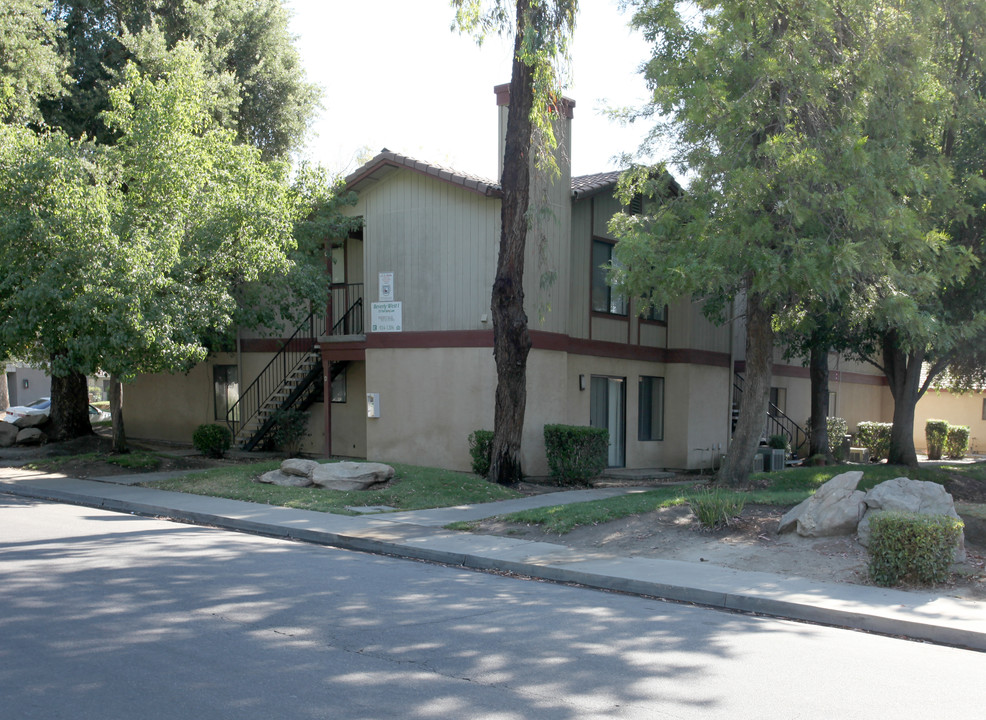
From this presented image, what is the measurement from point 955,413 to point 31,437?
112 ft

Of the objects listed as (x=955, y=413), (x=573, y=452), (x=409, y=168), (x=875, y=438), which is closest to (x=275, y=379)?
(x=409, y=168)

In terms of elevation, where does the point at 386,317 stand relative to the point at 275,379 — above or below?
above

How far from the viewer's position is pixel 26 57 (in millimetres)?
19391

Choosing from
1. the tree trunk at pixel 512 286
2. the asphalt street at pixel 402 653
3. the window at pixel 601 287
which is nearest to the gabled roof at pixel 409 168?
the tree trunk at pixel 512 286

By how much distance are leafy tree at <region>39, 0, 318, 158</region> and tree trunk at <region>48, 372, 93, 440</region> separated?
663cm

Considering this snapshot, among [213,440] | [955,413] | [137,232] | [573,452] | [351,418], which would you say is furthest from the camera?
[955,413]

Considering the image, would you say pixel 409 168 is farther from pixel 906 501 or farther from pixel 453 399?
pixel 906 501

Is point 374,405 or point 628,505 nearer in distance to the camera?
point 628,505

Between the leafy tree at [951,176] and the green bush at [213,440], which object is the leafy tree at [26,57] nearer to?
the green bush at [213,440]

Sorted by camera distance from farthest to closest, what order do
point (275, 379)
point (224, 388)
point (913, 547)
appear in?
point (224, 388)
point (275, 379)
point (913, 547)

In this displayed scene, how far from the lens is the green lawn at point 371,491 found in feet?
46.4

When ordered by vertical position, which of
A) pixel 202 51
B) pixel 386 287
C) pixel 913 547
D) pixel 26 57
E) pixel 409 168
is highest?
pixel 202 51

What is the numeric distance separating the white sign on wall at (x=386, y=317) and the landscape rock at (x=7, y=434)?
11.3 meters

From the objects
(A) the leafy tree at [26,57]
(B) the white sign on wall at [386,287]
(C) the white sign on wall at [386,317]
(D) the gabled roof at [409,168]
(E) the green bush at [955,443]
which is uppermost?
(A) the leafy tree at [26,57]
